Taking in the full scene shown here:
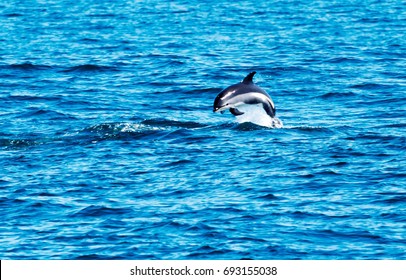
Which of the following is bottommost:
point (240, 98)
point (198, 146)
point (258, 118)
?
point (198, 146)

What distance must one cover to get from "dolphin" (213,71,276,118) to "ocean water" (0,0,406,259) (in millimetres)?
868

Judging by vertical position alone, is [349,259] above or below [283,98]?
below

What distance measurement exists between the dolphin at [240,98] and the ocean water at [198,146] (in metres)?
0.87

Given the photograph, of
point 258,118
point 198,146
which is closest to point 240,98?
point 198,146

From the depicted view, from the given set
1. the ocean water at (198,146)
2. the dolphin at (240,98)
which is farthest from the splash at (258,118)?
the dolphin at (240,98)

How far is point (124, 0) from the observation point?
68.4 meters

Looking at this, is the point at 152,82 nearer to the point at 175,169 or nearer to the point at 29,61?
the point at 29,61

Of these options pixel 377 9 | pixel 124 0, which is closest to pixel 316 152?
pixel 377 9

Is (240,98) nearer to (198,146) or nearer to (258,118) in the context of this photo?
(198,146)

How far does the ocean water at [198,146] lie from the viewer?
910 inches

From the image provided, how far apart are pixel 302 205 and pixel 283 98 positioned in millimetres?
13561

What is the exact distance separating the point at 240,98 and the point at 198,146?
1760mm

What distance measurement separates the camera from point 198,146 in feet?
99.7

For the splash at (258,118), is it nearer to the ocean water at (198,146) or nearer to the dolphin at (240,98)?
the ocean water at (198,146)
